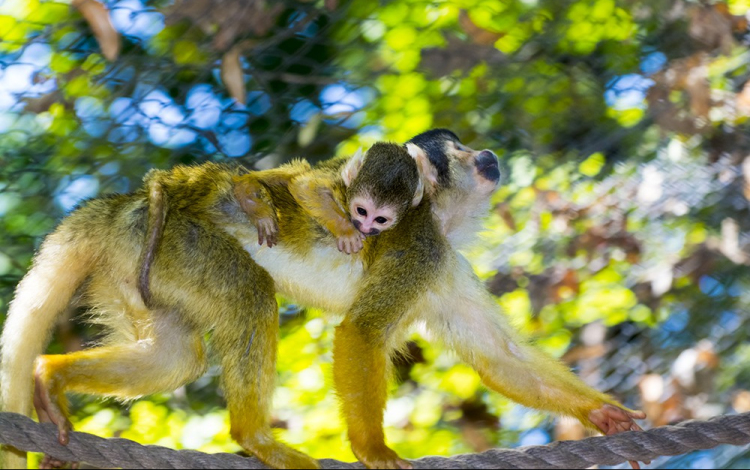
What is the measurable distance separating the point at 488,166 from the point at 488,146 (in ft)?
6.54

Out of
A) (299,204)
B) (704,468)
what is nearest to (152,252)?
(299,204)

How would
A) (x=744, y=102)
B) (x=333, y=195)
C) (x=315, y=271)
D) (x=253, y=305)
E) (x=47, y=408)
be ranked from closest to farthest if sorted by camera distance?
(x=47, y=408) → (x=253, y=305) → (x=333, y=195) → (x=315, y=271) → (x=744, y=102)

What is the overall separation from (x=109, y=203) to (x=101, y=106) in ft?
4.89

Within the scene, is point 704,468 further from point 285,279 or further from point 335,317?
point 285,279

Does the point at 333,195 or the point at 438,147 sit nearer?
the point at 333,195

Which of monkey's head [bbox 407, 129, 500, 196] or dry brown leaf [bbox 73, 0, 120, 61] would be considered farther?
dry brown leaf [bbox 73, 0, 120, 61]

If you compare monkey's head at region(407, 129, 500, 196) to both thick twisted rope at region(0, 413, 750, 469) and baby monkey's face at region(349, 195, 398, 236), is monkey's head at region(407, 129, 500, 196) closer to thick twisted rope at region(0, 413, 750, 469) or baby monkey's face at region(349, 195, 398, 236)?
baby monkey's face at region(349, 195, 398, 236)

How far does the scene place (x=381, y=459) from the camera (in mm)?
1996

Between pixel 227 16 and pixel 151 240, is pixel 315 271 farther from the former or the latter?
pixel 227 16

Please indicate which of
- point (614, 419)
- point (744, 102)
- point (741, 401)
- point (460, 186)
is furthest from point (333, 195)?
point (741, 401)

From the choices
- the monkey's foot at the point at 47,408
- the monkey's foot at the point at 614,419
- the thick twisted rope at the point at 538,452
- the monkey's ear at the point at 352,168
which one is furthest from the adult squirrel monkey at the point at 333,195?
the monkey's foot at the point at 614,419

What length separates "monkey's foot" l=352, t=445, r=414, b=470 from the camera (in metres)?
1.99

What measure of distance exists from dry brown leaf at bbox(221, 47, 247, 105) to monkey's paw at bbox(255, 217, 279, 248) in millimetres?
1453

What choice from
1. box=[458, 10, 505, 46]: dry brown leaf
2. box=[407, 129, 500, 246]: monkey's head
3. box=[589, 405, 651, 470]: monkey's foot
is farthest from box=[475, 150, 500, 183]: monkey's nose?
box=[458, 10, 505, 46]: dry brown leaf
